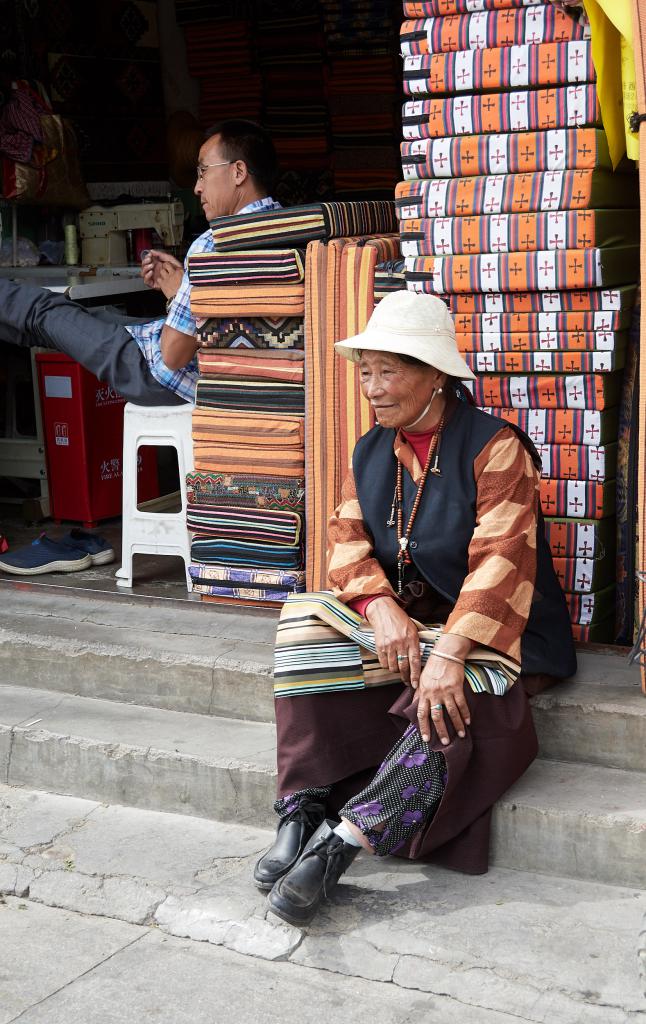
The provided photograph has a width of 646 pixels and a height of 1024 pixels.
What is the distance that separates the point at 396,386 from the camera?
3113 mm

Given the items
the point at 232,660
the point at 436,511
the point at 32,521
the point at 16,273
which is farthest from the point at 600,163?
→ the point at 16,273

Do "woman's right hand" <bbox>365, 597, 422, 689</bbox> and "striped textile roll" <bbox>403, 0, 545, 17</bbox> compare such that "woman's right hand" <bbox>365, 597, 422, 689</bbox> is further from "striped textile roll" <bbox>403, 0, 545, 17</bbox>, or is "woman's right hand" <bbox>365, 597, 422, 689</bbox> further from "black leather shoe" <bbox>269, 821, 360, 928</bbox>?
"striped textile roll" <bbox>403, 0, 545, 17</bbox>

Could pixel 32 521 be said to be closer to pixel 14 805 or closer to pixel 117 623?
pixel 117 623

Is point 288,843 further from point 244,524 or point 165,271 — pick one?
point 165,271

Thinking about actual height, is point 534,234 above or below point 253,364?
above

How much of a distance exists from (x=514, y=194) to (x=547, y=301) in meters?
0.30

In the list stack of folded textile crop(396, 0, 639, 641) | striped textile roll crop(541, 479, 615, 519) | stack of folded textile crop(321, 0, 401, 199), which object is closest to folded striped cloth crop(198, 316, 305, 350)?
stack of folded textile crop(396, 0, 639, 641)

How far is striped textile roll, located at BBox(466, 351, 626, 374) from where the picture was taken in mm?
3508

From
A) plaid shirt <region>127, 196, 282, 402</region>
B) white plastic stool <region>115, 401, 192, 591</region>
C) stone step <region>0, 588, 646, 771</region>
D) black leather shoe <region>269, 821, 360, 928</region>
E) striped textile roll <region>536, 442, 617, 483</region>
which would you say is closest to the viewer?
black leather shoe <region>269, 821, 360, 928</region>

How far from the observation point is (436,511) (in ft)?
10.3

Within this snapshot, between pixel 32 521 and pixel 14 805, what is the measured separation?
7.13 feet

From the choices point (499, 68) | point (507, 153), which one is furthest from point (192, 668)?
point (499, 68)

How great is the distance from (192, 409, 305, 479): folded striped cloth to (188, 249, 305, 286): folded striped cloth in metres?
0.43

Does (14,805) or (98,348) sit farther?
(98,348)
